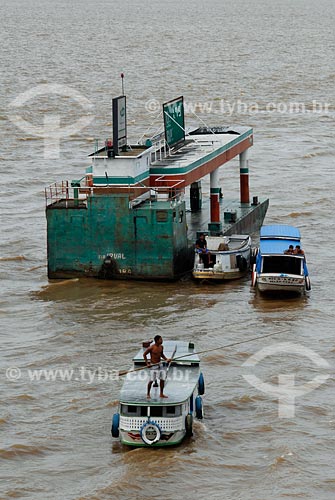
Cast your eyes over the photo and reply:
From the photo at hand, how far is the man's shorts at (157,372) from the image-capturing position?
93.8 feet

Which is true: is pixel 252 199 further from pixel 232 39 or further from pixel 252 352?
pixel 232 39

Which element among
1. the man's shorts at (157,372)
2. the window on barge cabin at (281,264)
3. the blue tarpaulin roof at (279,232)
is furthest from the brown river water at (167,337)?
the blue tarpaulin roof at (279,232)

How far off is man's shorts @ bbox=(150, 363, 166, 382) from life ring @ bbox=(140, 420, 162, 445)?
1.17 metres

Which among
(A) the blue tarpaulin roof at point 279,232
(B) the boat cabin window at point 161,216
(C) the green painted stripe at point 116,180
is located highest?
(C) the green painted stripe at point 116,180

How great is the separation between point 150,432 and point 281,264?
45.9ft

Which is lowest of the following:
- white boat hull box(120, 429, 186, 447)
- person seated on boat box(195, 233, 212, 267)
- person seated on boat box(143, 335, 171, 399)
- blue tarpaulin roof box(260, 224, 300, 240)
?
white boat hull box(120, 429, 186, 447)

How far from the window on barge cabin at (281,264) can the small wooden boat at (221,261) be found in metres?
1.92

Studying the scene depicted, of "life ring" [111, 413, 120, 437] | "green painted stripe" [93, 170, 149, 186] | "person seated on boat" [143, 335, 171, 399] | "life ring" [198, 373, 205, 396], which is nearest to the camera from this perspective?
"life ring" [111, 413, 120, 437]

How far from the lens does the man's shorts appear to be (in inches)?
1125

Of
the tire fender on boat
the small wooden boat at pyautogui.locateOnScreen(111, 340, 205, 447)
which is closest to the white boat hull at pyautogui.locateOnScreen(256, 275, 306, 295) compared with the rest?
the tire fender on boat

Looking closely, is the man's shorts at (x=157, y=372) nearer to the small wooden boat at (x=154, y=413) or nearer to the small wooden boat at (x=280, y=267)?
the small wooden boat at (x=154, y=413)

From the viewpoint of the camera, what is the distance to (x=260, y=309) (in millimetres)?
39312

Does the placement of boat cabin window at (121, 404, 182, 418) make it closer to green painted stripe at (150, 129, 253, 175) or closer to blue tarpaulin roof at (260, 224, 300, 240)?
blue tarpaulin roof at (260, 224, 300, 240)

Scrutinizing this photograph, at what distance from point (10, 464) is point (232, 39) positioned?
12961 cm
